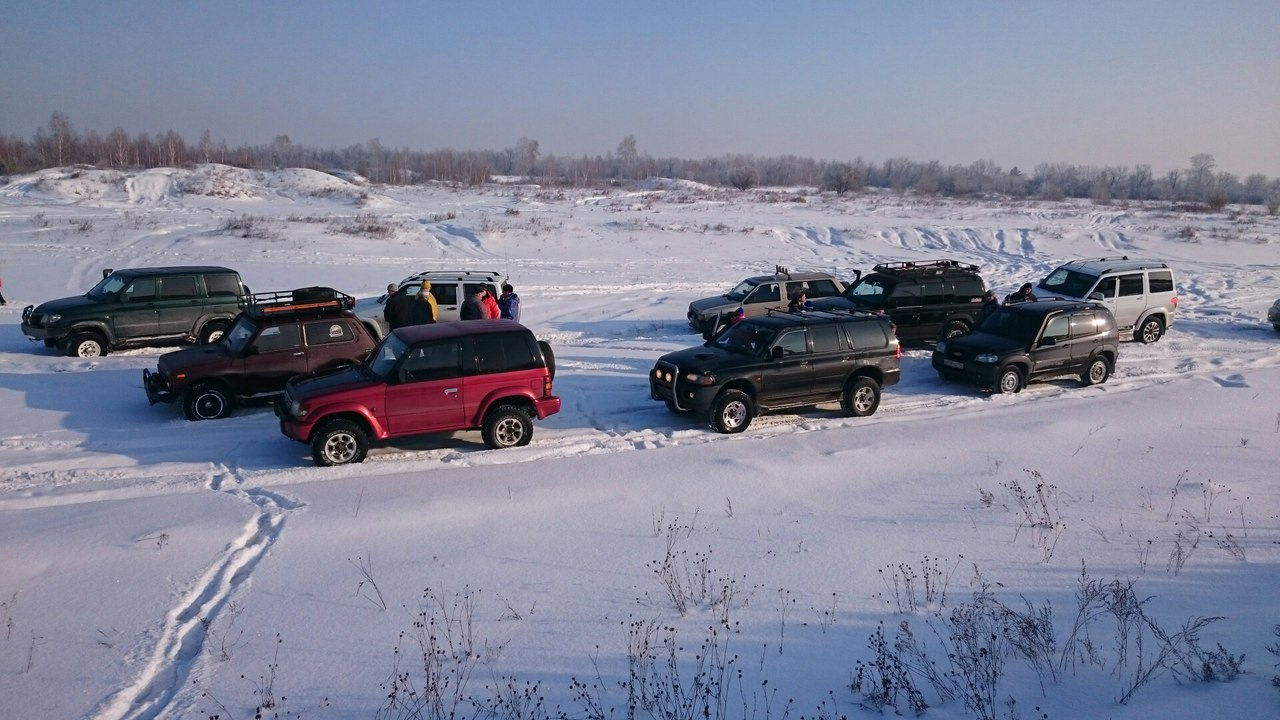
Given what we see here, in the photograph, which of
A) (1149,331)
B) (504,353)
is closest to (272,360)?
(504,353)

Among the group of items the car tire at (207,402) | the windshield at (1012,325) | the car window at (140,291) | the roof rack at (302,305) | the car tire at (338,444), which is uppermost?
the car window at (140,291)

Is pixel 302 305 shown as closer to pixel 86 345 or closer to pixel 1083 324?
pixel 86 345

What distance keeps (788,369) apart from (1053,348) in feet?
19.3

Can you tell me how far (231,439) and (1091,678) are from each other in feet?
35.9

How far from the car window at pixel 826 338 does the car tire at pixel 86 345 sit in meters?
13.8

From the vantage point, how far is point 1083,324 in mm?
15961

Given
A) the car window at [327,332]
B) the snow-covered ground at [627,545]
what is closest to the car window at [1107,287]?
the snow-covered ground at [627,545]

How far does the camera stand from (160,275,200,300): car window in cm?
1725

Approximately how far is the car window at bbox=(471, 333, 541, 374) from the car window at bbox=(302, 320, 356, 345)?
10.3 ft

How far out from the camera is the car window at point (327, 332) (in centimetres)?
1335

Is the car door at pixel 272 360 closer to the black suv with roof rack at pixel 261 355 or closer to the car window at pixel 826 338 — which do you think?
the black suv with roof rack at pixel 261 355

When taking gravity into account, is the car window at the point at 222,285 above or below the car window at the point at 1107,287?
above

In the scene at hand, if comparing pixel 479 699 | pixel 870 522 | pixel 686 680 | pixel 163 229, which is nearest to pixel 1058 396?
pixel 870 522

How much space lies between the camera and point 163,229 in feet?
120
